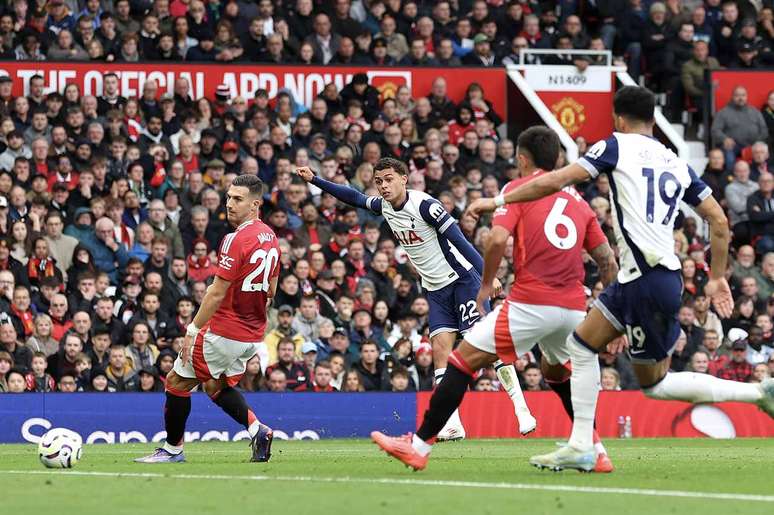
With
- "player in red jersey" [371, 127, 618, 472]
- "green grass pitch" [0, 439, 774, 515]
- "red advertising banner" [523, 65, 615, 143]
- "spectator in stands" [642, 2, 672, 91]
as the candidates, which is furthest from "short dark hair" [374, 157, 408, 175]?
"spectator in stands" [642, 2, 672, 91]

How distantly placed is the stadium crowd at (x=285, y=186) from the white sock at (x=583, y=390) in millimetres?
9401

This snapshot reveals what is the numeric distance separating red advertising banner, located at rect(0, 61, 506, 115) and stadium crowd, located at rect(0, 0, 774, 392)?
0.24 metres

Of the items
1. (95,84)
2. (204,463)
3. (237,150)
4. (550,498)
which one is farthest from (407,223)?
(95,84)

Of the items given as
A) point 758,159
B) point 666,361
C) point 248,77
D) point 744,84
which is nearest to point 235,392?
point 666,361

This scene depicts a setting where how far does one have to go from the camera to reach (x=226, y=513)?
26.9 ft

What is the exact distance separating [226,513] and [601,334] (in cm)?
329

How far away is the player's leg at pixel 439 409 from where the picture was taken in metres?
10.4

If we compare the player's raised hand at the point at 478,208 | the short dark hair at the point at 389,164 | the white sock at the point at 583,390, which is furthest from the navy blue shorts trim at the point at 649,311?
the short dark hair at the point at 389,164

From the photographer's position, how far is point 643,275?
10.3 metres

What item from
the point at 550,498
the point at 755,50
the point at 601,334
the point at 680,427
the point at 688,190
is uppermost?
the point at 755,50

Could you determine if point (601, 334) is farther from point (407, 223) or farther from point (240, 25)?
point (240, 25)

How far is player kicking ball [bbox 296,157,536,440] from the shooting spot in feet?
47.3

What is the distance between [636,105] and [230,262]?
3.57 m

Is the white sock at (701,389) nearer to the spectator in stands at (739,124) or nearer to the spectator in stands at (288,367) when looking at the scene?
the spectator in stands at (288,367)
